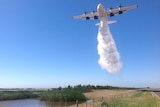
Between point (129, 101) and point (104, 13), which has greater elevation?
point (104, 13)

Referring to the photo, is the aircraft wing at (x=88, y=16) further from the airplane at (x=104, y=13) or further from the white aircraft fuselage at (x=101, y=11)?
the white aircraft fuselage at (x=101, y=11)

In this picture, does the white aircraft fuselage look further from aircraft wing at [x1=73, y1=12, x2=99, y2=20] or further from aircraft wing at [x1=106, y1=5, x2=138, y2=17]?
aircraft wing at [x1=73, y1=12, x2=99, y2=20]

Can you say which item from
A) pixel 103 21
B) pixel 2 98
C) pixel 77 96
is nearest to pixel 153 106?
pixel 103 21

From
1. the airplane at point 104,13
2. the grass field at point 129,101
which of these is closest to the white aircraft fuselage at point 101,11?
the airplane at point 104,13

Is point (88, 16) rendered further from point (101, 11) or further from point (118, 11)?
point (118, 11)

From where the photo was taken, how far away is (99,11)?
128ft

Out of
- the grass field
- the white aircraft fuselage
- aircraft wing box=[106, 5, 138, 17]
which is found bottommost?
the grass field

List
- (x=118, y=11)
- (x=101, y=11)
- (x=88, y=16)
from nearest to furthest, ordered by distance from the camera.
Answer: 1. (x=101, y=11)
2. (x=118, y=11)
3. (x=88, y=16)

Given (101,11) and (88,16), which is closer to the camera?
(101,11)

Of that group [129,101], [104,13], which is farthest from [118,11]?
[129,101]

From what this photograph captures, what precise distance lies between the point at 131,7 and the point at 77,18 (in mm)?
10447

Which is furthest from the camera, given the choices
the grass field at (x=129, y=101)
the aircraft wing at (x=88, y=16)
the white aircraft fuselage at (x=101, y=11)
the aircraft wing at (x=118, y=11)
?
the aircraft wing at (x=88, y=16)

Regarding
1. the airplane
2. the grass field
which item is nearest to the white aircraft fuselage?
the airplane

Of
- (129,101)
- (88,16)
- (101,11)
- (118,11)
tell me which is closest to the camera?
(101,11)
